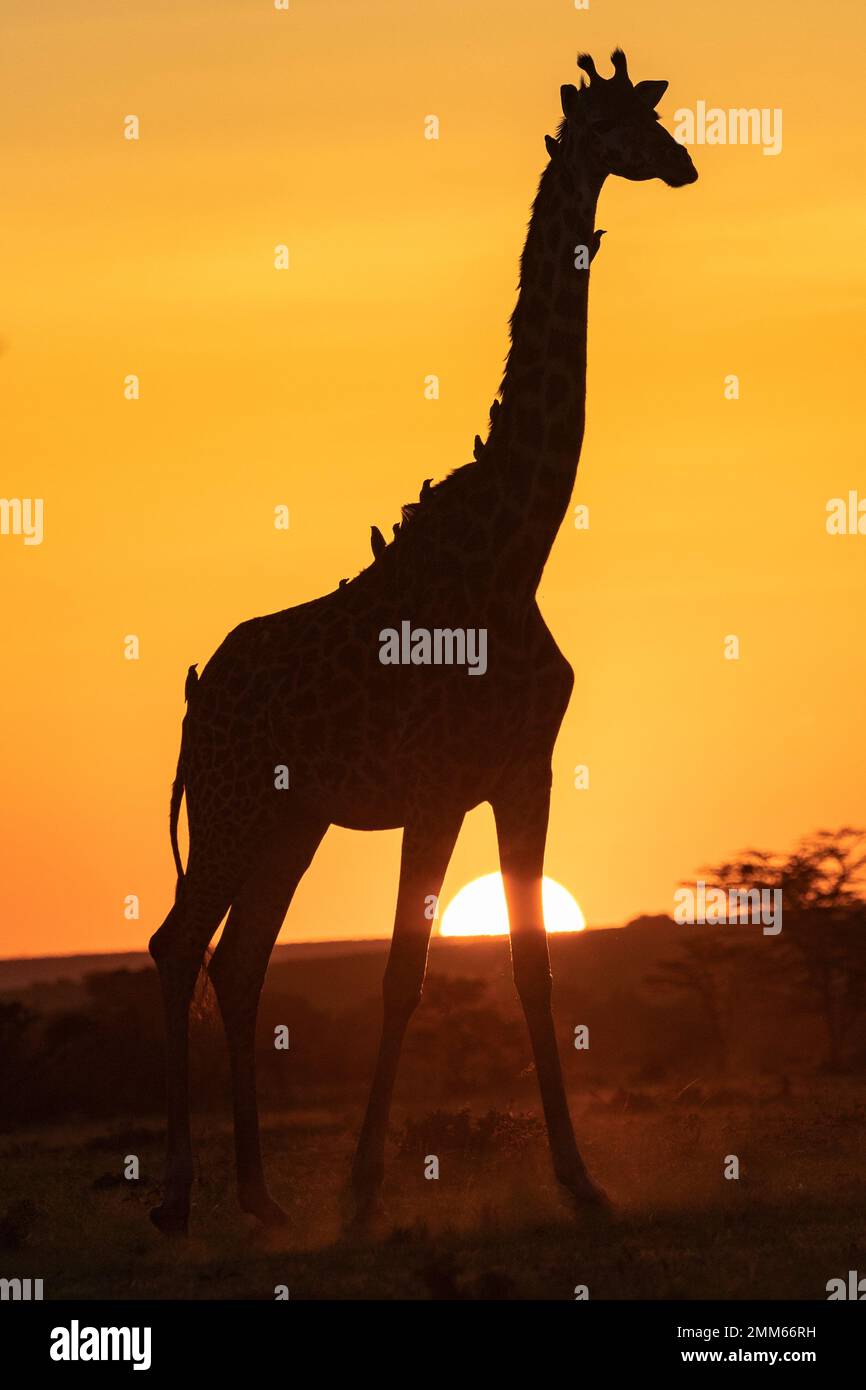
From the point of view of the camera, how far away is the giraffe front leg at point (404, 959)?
50.1 feet

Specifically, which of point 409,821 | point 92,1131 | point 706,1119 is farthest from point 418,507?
point 92,1131

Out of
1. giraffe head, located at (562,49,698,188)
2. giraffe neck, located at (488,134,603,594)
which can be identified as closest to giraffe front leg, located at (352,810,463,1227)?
giraffe neck, located at (488,134,603,594)

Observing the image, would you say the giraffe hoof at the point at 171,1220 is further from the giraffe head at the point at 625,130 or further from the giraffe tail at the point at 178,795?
the giraffe head at the point at 625,130

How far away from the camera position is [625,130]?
1559 cm

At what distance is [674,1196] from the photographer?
52.1 feet

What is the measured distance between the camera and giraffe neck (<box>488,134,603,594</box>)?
15680 mm

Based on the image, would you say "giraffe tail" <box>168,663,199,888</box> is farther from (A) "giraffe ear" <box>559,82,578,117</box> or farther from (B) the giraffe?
(A) "giraffe ear" <box>559,82,578,117</box>

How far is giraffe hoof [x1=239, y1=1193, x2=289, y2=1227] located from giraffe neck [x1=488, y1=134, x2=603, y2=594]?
4.76 metres

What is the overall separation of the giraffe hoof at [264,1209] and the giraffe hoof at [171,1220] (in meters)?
0.55

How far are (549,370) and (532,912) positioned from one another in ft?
12.7

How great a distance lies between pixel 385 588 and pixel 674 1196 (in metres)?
4.82

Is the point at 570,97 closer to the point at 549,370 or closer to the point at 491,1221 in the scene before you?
the point at 549,370

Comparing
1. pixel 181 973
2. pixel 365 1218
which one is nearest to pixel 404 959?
pixel 365 1218
